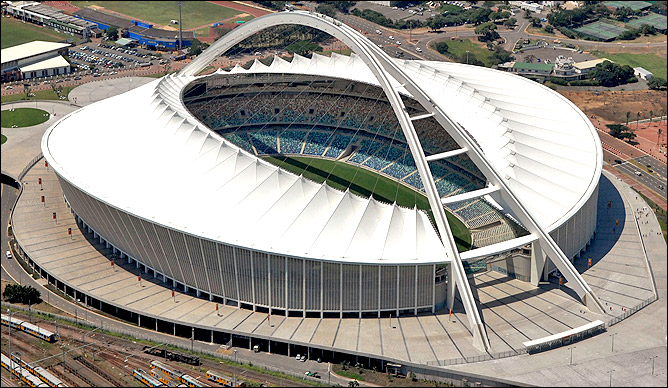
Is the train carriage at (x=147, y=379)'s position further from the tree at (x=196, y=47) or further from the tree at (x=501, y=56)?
the tree at (x=501, y=56)

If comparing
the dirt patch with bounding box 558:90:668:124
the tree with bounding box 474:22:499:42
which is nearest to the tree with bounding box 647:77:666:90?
the dirt patch with bounding box 558:90:668:124

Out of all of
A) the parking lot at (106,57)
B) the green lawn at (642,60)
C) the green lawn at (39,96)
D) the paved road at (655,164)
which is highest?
the green lawn at (642,60)

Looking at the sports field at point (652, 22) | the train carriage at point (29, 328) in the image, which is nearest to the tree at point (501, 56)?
the sports field at point (652, 22)

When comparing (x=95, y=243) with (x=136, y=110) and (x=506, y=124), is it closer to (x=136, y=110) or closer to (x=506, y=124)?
(x=136, y=110)

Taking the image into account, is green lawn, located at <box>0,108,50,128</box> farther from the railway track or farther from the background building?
the railway track

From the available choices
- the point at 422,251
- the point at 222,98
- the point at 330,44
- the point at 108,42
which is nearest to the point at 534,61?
the point at 330,44

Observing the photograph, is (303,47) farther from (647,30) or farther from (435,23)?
(647,30)

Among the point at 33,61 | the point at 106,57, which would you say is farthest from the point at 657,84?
the point at 33,61
